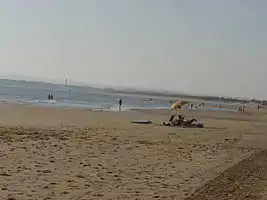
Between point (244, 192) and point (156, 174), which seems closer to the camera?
point (244, 192)

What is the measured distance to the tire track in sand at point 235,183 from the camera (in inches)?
356

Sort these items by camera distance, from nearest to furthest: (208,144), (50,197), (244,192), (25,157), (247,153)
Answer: (50,197) → (244,192) → (25,157) → (247,153) → (208,144)

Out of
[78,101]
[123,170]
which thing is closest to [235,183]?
[123,170]

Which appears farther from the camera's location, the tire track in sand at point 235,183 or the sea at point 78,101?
the sea at point 78,101

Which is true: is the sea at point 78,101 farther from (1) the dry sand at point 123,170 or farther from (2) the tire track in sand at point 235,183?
(2) the tire track in sand at point 235,183

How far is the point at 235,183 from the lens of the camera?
1049 centimetres

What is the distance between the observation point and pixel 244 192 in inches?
378

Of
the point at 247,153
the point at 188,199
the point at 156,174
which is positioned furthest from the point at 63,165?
the point at 247,153

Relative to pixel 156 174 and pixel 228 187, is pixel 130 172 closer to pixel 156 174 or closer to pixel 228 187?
pixel 156 174

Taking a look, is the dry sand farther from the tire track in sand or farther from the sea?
the sea

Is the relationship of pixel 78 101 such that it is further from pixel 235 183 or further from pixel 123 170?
pixel 235 183

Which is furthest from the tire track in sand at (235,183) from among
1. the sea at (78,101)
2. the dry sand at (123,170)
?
the sea at (78,101)

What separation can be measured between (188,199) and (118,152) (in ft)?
22.9

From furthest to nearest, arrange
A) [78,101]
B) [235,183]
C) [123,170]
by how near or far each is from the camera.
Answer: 1. [78,101]
2. [123,170]
3. [235,183]
